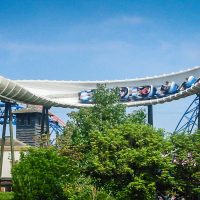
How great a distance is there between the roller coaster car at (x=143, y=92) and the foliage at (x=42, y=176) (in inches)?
1240

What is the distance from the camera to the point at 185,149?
113 ft

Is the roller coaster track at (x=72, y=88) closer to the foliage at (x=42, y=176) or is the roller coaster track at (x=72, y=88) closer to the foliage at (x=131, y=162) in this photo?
the foliage at (x=42, y=176)

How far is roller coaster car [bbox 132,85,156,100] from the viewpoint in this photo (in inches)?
2726

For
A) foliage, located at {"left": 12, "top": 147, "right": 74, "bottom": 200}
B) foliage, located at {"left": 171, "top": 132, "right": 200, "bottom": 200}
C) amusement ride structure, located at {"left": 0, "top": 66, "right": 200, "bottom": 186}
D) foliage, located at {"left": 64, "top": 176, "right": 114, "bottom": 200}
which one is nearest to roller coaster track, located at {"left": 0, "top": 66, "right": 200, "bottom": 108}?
amusement ride structure, located at {"left": 0, "top": 66, "right": 200, "bottom": 186}

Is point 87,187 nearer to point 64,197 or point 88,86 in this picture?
point 64,197

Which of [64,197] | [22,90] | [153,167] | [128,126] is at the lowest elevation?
[64,197]

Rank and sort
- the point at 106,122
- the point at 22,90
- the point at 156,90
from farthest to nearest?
1. the point at 156,90
2. the point at 22,90
3. the point at 106,122

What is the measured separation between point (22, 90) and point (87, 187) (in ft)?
68.9

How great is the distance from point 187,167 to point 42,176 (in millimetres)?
10731

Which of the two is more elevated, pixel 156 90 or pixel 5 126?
pixel 156 90

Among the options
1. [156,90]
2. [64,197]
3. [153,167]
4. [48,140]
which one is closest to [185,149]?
[153,167]

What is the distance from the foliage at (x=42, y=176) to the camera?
3742 cm

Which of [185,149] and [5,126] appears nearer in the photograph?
[185,149]

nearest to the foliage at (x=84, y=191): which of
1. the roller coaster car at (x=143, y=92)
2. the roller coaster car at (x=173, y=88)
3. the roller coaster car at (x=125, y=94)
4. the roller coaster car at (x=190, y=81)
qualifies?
the roller coaster car at (x=190, y=81)
